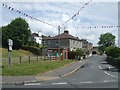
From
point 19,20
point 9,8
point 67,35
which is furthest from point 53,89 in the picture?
point 67,35

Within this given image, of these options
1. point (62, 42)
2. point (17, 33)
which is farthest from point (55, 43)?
point (17, 33)

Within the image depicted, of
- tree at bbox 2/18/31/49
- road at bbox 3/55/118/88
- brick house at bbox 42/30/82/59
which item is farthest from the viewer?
brick house at bbox 42/30/82/59

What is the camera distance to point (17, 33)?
3506 inches

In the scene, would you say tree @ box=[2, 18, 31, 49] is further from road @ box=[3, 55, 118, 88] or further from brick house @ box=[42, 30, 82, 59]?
road @ box=[3, 55, 118, 88]

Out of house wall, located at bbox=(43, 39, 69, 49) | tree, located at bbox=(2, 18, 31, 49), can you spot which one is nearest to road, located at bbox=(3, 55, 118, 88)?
tree, located at bbox=(2, 18, 31, 49)

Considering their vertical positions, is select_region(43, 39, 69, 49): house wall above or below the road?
above

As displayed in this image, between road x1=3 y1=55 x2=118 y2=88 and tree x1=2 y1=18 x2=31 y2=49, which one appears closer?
road x1=3 y1=55 x2=118 y2=88

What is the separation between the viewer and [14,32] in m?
88.8

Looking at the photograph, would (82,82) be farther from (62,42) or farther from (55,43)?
(55,43)

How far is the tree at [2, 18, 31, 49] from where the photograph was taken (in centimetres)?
8588

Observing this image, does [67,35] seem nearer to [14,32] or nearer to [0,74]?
[14,32]

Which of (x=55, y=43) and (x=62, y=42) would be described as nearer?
(x=62, y=42)

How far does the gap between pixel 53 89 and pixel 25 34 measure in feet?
254

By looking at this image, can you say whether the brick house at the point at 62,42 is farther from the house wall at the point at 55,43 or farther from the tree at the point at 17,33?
the tree at the point at 17,33
